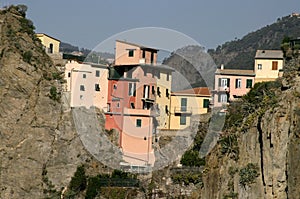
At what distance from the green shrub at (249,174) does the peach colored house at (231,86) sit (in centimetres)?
2163

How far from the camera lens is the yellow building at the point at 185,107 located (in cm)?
4716

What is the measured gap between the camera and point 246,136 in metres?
27.7

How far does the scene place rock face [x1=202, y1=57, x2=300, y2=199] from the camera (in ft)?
74.4

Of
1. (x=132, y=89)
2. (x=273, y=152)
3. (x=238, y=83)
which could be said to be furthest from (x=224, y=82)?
(x=273, y=152)

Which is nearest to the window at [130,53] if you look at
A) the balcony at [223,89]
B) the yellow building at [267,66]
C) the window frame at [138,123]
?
the window frame at [138,123]

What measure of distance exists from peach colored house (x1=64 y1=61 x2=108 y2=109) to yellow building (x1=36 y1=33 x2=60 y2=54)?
14.8 feet

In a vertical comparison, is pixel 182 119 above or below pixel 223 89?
below

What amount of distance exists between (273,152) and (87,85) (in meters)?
25.5

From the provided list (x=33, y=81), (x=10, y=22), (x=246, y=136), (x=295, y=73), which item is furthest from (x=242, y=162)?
(x=10, y=22)

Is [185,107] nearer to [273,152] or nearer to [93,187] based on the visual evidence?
[93,187]

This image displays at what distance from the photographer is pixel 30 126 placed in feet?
158

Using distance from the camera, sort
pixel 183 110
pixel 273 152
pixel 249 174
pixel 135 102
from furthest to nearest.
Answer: pixel 183 110 → pixel 135 102 → pixel 249 174 → pixel 273 152

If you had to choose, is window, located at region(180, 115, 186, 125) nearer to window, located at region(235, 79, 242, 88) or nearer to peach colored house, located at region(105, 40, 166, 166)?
peach colored house, located at region(105, 40, 166, 166)

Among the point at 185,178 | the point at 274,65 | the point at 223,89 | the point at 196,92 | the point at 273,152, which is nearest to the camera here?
the point at 273,152
